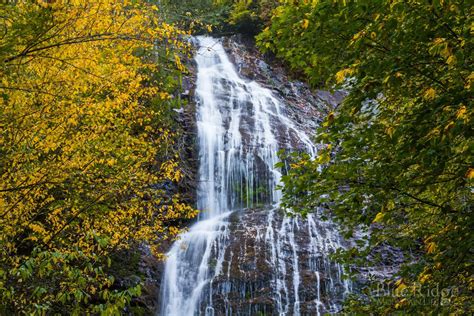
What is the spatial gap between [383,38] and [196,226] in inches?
403

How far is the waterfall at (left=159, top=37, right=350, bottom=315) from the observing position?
1041 centimetres

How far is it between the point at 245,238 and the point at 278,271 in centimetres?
151

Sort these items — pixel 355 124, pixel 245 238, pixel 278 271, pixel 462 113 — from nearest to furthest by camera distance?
pixel 462 113 → pixel 355 124 → pixel 278 271 → pixel 245 238

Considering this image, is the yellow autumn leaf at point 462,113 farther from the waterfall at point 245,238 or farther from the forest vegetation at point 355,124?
the waterfall at point 245,238

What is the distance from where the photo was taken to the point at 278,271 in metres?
10.9

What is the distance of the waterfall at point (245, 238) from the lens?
10.4 metres

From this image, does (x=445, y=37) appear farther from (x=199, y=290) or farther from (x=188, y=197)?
(x=188, y=197)

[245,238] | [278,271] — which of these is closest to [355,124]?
[278,271]

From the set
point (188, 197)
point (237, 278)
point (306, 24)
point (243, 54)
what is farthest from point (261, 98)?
point (306, 24)

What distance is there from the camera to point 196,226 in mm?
13352

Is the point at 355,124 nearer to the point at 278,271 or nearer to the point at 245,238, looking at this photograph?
the point at 278,271

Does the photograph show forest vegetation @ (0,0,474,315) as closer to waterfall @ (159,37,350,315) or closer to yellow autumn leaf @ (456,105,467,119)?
yellow autumn leaf @ (456,105,467,119)

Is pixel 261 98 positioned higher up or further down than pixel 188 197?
higher up

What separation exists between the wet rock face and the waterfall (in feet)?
0.08
